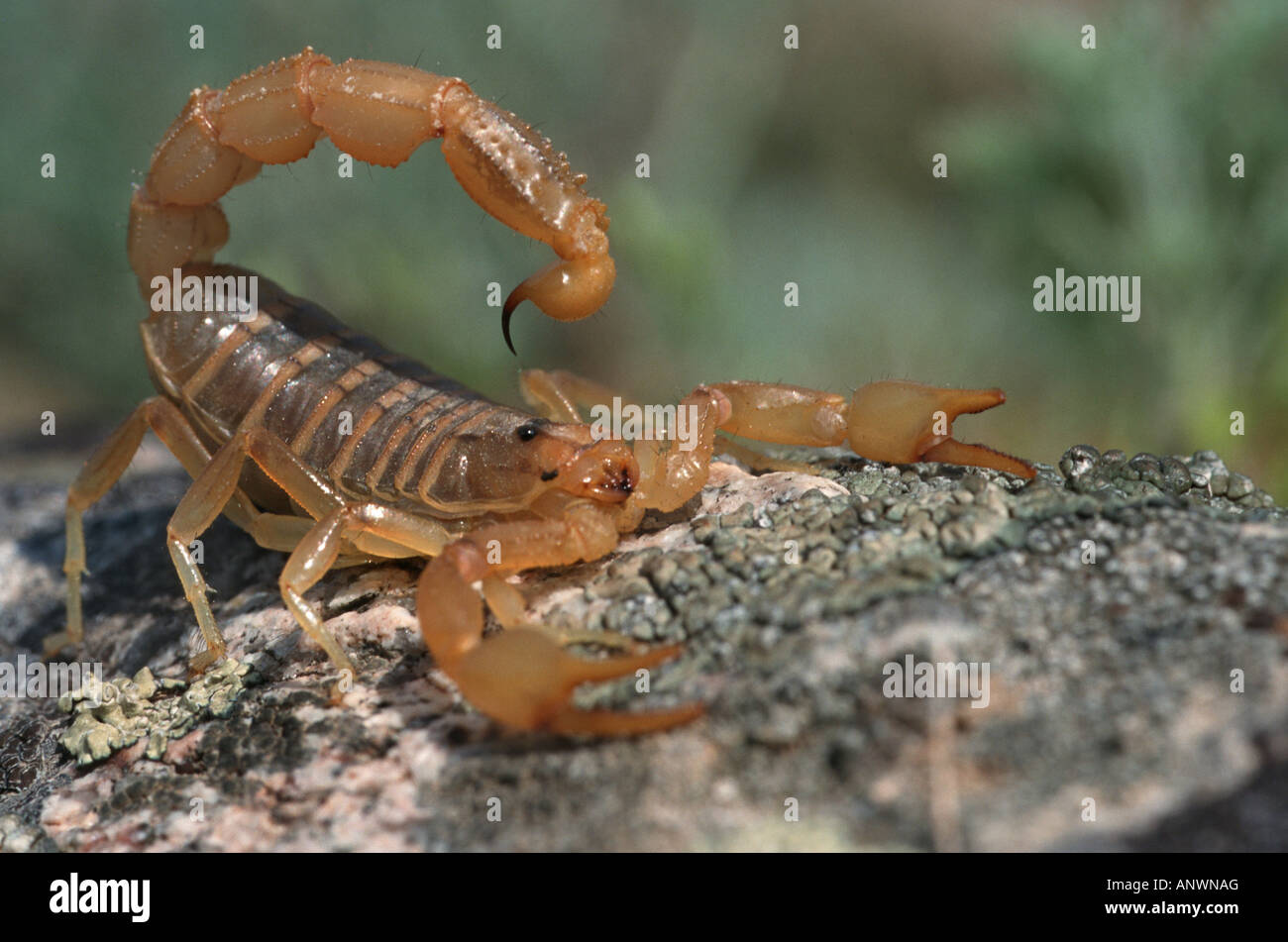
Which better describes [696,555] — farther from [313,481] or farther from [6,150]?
[6,150]

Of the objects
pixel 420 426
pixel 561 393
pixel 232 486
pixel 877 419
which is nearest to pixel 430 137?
pixel 420 426

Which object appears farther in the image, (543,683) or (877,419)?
(877,419)

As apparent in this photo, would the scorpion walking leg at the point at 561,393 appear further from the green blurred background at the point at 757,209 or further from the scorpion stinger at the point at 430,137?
the green blurred background at the point at 757,209

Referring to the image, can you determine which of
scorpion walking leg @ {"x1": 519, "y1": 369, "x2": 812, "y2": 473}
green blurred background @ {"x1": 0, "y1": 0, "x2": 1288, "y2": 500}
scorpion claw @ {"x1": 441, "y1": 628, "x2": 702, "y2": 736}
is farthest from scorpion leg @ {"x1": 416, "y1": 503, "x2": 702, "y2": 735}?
green blurred background @ {"x1": 0, "y1": 0, "x2": 1288, "y2": 500}

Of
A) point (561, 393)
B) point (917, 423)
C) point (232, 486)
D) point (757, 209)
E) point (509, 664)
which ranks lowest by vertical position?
point (509, 664)

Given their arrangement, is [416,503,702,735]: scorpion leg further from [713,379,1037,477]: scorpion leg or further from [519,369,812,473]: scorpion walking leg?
[519,369,812,473]: scorpion walking leg

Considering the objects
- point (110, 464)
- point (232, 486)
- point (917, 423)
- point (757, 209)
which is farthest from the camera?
point (757, 209)

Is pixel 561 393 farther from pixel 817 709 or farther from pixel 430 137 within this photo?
pixel 817 709

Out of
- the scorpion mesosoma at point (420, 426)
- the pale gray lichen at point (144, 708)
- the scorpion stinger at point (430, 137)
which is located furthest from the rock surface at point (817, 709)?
the scorpion stinger at point (430, 137)
